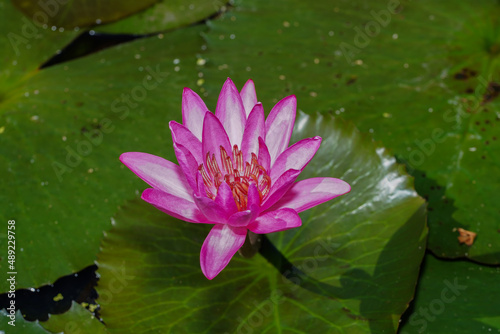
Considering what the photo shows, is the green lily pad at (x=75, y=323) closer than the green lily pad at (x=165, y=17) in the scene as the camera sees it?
Yes

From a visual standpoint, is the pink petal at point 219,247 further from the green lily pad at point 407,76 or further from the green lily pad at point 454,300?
the green lily pad at point 407,76

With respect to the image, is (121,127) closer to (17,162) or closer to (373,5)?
(17,162)

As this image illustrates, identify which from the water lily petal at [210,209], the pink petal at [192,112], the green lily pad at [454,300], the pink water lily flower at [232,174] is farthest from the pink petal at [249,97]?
the green lily pad at [454,300]

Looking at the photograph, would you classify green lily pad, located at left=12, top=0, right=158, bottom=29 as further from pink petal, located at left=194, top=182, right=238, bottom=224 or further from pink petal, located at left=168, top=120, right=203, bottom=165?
pink petal, located at left=194, top=182, right=238, bottom=224

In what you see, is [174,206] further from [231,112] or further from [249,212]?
[231,112]

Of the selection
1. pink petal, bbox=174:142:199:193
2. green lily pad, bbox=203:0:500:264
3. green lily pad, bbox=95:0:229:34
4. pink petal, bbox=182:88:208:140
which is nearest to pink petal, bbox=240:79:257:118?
pink petal, bbox=182:88:208:140

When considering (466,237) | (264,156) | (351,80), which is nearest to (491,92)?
(351,80)
